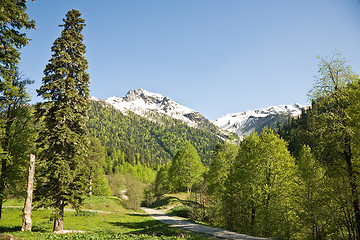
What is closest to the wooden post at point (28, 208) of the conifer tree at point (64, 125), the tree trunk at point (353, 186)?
the conifer tree at point (64, 125)

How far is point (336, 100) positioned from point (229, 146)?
2212cm

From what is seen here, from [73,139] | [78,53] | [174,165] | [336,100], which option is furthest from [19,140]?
[174,165]

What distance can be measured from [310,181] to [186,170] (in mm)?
40180

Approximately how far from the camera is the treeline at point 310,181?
1623cm

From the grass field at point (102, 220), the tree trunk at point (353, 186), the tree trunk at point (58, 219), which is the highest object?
the tree trunk at point (353, 186)

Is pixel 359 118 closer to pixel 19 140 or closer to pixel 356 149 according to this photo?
pixel 356 149

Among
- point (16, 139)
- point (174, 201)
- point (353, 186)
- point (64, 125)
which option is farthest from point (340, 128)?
point (174, 201)

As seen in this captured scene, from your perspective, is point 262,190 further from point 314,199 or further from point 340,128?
point 340,128

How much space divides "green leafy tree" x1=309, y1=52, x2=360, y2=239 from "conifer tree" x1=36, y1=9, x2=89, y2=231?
2044 cm

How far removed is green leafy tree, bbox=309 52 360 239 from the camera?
1579cm

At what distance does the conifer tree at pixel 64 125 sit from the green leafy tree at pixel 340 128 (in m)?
20.4

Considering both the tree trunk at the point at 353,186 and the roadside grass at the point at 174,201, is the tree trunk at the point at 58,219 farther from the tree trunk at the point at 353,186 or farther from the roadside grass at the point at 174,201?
the roadside grass at the point at 174,201

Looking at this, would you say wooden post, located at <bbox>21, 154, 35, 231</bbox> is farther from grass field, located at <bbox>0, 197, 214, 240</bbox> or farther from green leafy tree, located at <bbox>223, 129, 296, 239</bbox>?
green leafy tree, located at <bbox>223, 129, 296, 239</bbox>

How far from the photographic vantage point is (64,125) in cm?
1894
